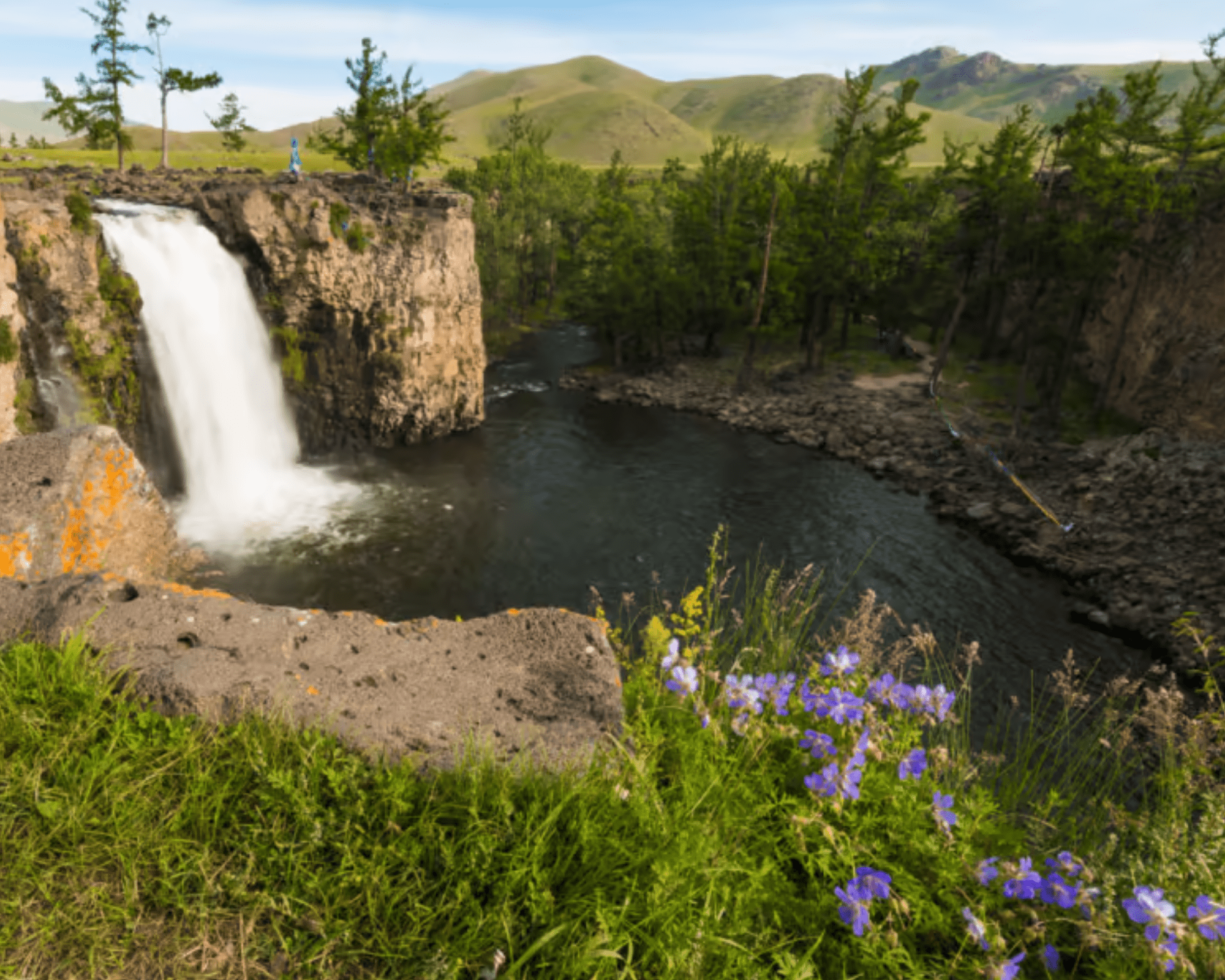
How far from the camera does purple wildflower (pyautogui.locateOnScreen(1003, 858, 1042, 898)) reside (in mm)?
2662

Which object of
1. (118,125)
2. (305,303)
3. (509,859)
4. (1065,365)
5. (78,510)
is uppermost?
(118,125)

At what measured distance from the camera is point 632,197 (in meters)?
65.0

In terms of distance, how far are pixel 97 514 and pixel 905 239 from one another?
44.6 meters

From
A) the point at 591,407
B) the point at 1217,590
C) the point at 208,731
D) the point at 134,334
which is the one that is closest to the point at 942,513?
the point at 1217,590

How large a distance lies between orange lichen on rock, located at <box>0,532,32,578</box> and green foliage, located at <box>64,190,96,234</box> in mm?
15959

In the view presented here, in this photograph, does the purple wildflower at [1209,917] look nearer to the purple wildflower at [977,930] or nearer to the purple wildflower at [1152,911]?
the purple wildflower at [1152,911]

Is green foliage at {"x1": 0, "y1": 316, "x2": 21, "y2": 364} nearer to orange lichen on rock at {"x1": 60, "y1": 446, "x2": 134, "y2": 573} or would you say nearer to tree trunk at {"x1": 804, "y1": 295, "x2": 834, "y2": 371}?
orange lichen on rock at {"x1": 60, "y1": 446, "x2": 134, "y2": 573}

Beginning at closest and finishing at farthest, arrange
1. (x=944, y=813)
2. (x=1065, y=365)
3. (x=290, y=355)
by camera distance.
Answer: (x=944, y=813), (x=290, y=355), (x=1065, y=365)

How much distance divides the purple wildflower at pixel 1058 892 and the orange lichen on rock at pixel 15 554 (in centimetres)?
904

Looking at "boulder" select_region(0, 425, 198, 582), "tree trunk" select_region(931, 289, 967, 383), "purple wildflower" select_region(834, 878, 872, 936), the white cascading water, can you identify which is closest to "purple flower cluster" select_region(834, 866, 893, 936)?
"purple wildflower" select_region(834, 878, 872, 936)

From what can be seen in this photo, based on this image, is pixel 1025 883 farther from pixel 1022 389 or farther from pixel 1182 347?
pixel 1182 347

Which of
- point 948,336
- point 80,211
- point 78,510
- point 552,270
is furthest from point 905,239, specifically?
point 78,510

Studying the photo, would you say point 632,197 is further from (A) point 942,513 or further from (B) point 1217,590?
(B) point 1217,590

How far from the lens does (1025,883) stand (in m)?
2.71
